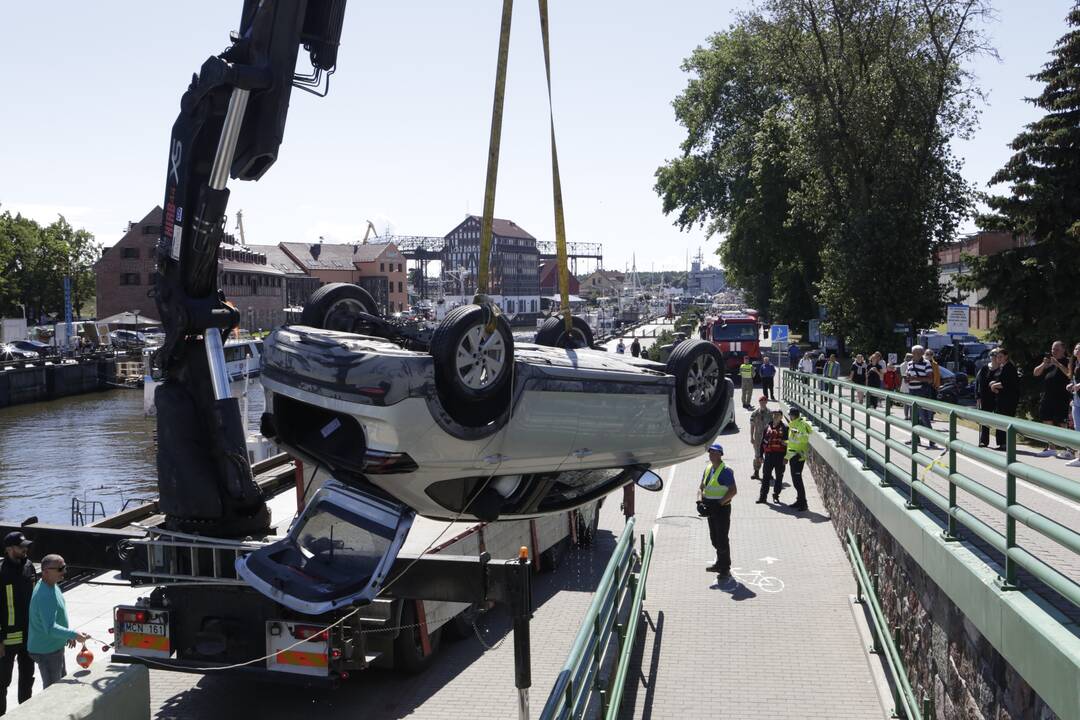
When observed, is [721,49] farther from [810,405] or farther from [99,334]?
[99,334]

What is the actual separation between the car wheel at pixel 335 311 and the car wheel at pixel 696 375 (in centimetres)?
285

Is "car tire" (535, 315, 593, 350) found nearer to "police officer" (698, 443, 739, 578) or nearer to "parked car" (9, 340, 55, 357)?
"police officer" (698, 443, 739, 578)

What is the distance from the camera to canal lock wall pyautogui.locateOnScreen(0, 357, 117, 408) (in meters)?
56.9

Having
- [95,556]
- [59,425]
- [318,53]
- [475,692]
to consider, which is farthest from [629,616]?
[59,425]

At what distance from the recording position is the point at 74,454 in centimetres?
4066

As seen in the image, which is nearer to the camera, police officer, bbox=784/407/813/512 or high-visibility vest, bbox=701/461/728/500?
high-visibility vest, bbox=701/461/728/500

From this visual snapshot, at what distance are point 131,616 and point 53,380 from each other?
5869 cm

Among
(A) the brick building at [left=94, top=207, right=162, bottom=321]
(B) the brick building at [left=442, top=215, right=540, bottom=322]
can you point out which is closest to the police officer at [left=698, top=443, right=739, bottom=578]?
(A) the brick building at [left=94, top=207, right=162, bottom=321]

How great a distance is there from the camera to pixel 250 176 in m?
9.12

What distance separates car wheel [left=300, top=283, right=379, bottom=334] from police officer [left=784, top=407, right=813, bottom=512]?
10.1 metres

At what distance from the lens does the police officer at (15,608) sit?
27.2ft

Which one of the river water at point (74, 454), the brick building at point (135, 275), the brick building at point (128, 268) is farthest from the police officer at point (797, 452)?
the brick building at point (128, 268)

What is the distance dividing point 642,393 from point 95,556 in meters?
4.94

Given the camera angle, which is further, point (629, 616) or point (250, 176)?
point (629, 616)
